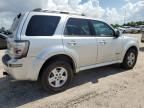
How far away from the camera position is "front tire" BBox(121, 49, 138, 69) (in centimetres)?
653

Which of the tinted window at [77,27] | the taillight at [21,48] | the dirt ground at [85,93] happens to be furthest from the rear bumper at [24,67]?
the tinted window at [77,27]

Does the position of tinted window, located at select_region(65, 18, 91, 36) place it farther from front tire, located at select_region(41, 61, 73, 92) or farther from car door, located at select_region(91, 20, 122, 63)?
front tire, located at select_region(41, 61, 73, 92)

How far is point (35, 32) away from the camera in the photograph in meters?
4.26

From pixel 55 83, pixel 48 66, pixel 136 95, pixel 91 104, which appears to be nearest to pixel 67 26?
pixel 48 66

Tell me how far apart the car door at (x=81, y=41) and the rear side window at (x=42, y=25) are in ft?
1.09

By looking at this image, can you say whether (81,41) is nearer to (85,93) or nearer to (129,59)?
(85,93)

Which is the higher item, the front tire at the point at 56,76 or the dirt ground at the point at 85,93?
the front tire at the point at 56,76

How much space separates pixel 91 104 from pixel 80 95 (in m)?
0.49

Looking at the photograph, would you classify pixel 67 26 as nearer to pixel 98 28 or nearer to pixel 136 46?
pixel 98 28

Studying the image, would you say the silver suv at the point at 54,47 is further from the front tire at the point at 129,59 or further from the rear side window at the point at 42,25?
Answer: the front tire at the point at 129,59

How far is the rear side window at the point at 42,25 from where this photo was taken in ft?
13.9

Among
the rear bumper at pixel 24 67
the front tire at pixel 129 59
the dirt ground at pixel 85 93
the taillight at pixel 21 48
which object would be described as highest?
the taillight at pixel 21 48

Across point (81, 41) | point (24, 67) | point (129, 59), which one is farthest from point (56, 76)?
point (129, 59)

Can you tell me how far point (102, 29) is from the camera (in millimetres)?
5711
